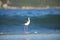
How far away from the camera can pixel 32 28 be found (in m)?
2.70

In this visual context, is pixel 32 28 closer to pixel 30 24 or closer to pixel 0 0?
pixel 30 24

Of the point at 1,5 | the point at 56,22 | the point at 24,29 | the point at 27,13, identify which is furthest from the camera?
the point at 1,5

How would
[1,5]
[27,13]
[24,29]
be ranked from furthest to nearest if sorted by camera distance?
[1,5] → [27,13] → [24,29]

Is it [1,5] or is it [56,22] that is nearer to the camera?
[56,22]

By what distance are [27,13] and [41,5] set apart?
2.38 ft

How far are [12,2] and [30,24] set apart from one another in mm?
1514

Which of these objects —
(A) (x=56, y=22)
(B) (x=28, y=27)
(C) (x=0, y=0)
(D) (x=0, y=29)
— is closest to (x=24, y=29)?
(B) (x=28, y=27)

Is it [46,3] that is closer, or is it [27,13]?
[27,13]

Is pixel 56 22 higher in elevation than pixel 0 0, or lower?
lower

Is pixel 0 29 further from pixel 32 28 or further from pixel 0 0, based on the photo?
pixel 0 0

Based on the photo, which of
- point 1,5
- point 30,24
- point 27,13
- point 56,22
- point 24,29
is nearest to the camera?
point 24,29

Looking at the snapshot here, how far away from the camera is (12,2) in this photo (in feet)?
13.8

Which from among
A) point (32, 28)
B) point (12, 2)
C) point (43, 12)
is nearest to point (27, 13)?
point (43, 12)

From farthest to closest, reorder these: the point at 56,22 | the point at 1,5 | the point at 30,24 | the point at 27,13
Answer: the point at 1,5
the point at 27,13
the point at 56,22
the point at 30,24
